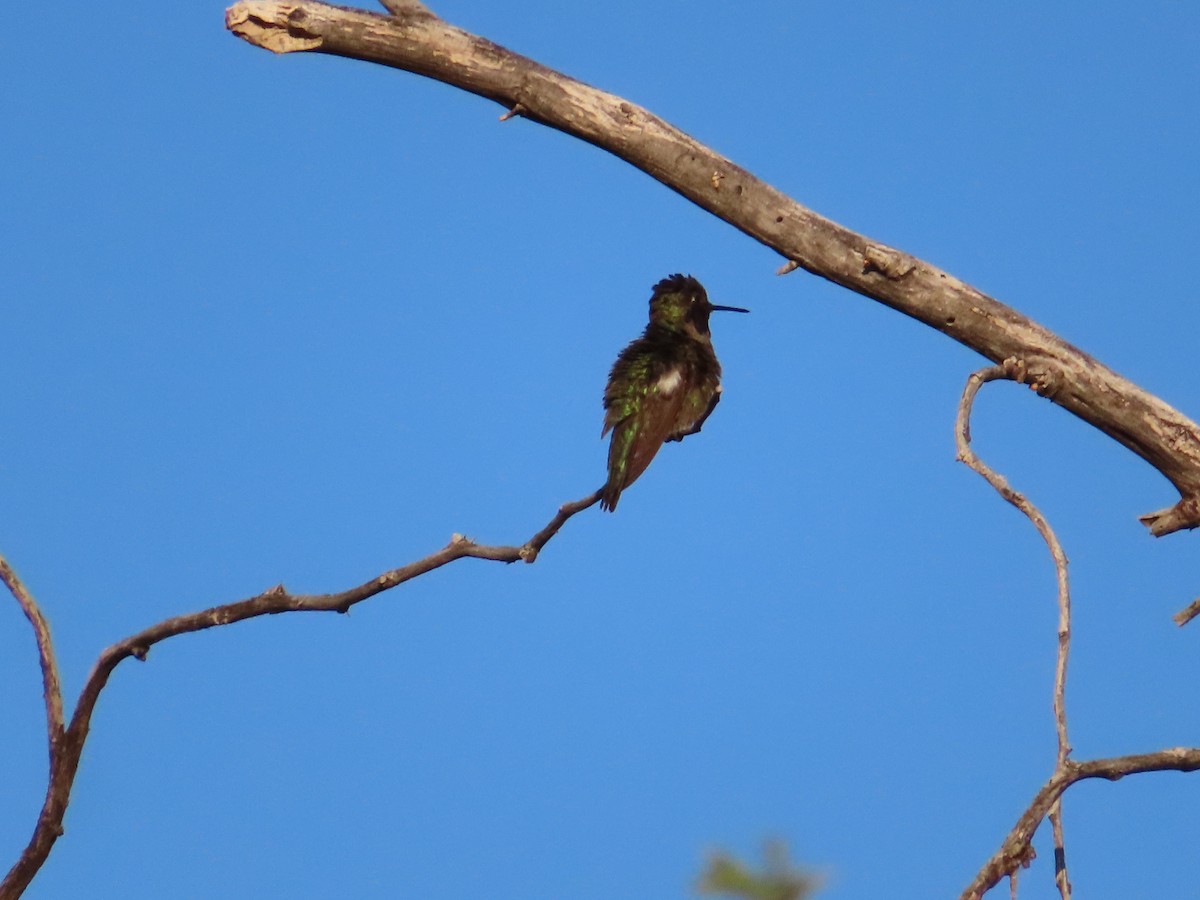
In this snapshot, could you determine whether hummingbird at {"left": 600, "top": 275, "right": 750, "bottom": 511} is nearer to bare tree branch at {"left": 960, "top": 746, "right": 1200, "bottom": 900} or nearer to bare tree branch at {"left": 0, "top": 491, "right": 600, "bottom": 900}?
bare tree branch at {"left": 0, "top": 491, "right": 600, "bottom": 900}

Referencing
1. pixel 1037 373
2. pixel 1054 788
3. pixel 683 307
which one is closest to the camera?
pixel 1054 788

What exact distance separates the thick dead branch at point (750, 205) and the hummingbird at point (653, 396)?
1898 millimetres

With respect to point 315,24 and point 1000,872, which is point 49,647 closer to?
point 315,24

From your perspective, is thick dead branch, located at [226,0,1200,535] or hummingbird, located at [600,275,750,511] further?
hummingbird, located at [600,275,750,511]

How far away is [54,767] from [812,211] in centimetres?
351

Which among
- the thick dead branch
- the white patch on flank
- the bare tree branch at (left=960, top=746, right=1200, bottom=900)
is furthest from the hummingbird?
the bare tree branch at (left=960, top=746, right=1200, bottom=900)

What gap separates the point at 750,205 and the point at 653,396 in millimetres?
2003

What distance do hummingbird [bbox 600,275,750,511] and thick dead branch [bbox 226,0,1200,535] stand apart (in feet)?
6.23

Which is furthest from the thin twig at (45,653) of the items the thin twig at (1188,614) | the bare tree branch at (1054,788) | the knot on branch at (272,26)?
the thin twig at (1188,614)

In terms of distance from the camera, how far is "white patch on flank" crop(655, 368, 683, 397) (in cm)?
812

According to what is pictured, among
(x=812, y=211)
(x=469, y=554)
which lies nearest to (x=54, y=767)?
(x=469, y=554)

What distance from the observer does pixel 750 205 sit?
625 centimetres

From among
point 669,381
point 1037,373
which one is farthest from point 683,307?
point 1037,373

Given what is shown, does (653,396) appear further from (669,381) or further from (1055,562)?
(1055,562)
